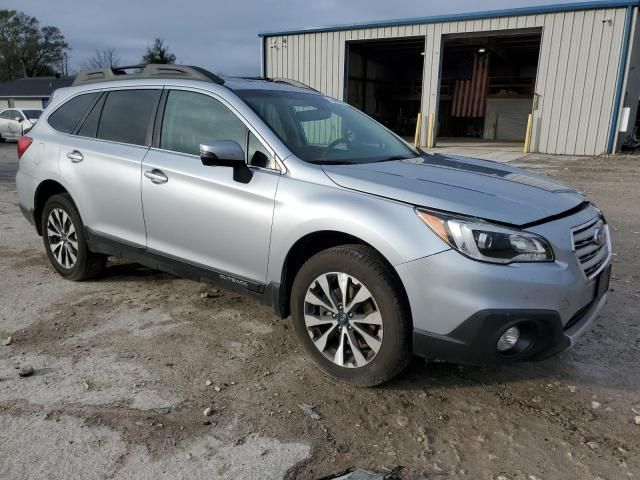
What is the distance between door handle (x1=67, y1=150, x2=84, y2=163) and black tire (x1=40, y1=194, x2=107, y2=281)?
0.35 meters

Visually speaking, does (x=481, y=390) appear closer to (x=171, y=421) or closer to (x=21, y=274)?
(x=171, y=421)

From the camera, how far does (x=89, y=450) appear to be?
2438 mm

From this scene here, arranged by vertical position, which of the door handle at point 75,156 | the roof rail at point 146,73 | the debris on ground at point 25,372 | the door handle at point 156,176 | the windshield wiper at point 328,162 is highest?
the roof rail at point 146,73

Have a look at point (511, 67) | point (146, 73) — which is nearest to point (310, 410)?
point (146, 73)

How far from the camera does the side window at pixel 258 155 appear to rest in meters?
3.24

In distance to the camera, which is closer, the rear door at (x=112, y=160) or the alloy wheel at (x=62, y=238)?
the rear door at (x=112, y=160)

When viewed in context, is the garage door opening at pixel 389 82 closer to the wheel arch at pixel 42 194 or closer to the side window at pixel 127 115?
the wheel arch at pixel 42 194

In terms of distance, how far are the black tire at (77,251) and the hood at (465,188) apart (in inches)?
97.4

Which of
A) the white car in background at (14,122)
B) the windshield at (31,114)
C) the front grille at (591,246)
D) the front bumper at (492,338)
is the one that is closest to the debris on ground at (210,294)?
the front bumper at (492,338)

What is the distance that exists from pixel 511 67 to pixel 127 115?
30.1 meters

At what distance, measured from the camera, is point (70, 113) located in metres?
4.66

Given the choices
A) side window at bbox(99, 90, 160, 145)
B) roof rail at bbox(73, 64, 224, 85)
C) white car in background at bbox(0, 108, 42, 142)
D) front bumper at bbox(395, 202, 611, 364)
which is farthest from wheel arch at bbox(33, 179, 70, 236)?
white car in background at bbox(0, 108, 42, 142)

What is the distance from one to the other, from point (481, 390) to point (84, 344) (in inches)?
99.9

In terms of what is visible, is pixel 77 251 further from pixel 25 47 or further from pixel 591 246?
pixel 25 47
